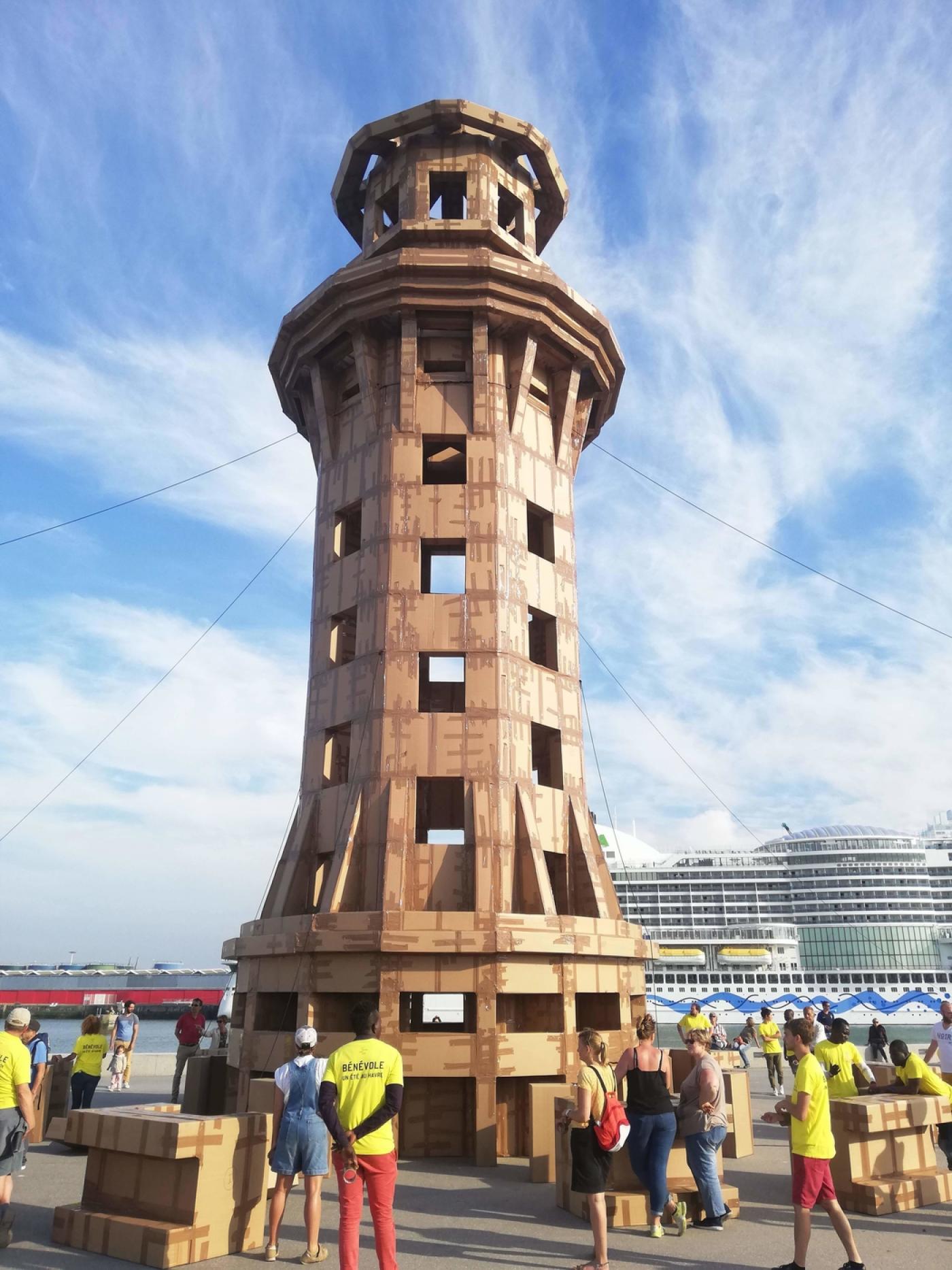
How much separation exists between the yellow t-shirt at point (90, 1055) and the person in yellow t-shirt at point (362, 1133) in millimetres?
9748

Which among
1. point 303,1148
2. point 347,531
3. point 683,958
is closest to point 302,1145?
point 303,1148

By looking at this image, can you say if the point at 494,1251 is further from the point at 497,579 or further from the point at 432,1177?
the point at 497,579

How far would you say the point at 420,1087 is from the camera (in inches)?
590

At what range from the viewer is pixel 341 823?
17.2 meters

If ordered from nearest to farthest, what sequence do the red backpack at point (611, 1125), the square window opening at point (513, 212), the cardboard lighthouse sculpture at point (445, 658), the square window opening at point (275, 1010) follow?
the red backpack at point (611, 1125) → the cardboard lighthouse sculpture at point (445, 658) → the square window opening at point (275, 1010) → the square window opening at point (513, 212)

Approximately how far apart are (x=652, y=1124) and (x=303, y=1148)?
11.9 feet

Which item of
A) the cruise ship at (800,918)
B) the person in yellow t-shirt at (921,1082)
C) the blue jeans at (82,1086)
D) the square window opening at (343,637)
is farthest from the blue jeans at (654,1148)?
the cruise ship at (800,918)

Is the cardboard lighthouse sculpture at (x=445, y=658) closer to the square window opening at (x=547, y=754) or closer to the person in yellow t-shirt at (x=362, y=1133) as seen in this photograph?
the square window opening at (x=547, y=754)

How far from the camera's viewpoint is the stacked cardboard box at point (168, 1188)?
27.7 ft

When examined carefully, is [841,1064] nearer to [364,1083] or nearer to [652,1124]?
[652,1124]

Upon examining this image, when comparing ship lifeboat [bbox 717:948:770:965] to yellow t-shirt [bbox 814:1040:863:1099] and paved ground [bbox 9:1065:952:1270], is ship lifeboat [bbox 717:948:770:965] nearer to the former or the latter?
paved ground [bbox 9:1065:952:1270]

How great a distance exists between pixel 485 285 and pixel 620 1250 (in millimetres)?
17528

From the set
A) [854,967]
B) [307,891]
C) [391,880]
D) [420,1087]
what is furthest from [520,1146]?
[854,967]

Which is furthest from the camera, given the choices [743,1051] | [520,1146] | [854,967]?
[854,967]
